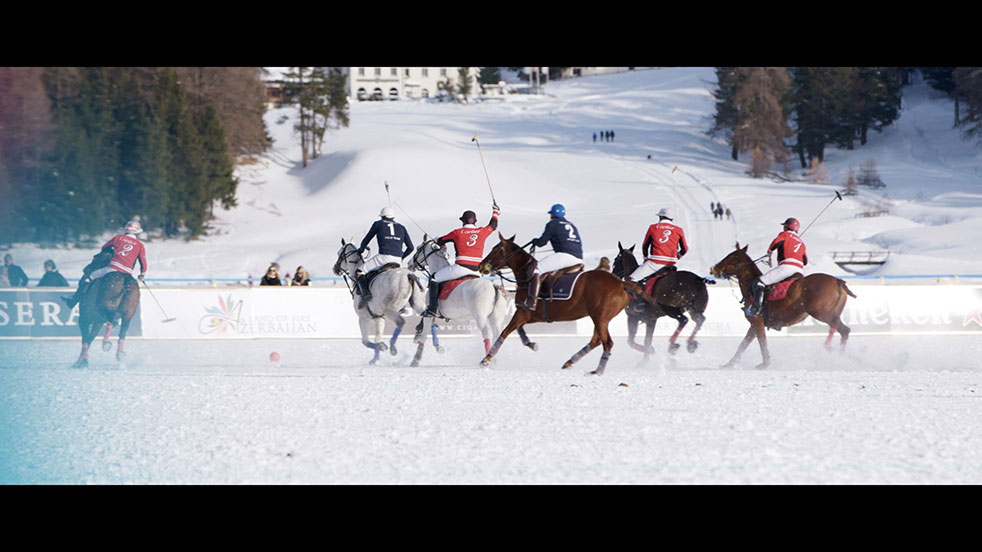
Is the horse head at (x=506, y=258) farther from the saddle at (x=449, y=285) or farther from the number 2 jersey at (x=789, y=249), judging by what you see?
the number 2 jersey at (x=789, y=249)

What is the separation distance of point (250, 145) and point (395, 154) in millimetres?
8776

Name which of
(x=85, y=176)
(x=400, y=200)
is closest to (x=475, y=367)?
(x=85, y=176)

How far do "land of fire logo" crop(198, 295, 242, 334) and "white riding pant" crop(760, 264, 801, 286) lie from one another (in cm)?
979

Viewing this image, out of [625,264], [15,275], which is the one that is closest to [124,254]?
[15,275]

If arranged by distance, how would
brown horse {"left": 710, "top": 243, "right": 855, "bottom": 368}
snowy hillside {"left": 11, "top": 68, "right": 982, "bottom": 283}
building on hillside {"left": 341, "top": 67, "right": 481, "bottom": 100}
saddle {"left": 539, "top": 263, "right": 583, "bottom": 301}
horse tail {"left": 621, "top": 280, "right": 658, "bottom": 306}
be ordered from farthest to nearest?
building on hillside {"left": 341, "top": 67, "right": 481, "bottom": 100}
snowy hillside {"left": 11, "top": 68, "right": 982, "bottom": 283}
brown horse {"left": 710, "top": 243, "right": 855, "bottom": 368}
saddle {"left": 539, "top": 263, "right": 583, "bottom": 301}
horse tail {"left": 621, "top": 280, "right": 658, "bottom": 306}

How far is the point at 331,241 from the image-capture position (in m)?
43.3

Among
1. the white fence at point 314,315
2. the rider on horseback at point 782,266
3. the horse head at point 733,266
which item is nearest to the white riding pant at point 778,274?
the rider on horseback at point 782,266

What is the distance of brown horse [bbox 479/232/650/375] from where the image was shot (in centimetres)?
1259

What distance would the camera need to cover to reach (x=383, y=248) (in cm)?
1473

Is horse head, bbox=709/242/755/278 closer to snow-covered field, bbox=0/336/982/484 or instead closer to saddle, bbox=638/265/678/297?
saddle, bbox=638/265/678/297

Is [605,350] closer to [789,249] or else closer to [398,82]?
[789,249]

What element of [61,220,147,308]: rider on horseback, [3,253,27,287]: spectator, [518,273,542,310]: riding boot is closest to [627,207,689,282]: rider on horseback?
[518,273,542,310]: riding boot

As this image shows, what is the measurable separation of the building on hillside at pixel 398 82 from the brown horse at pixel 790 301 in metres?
80.2

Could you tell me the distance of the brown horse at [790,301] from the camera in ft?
46.6
